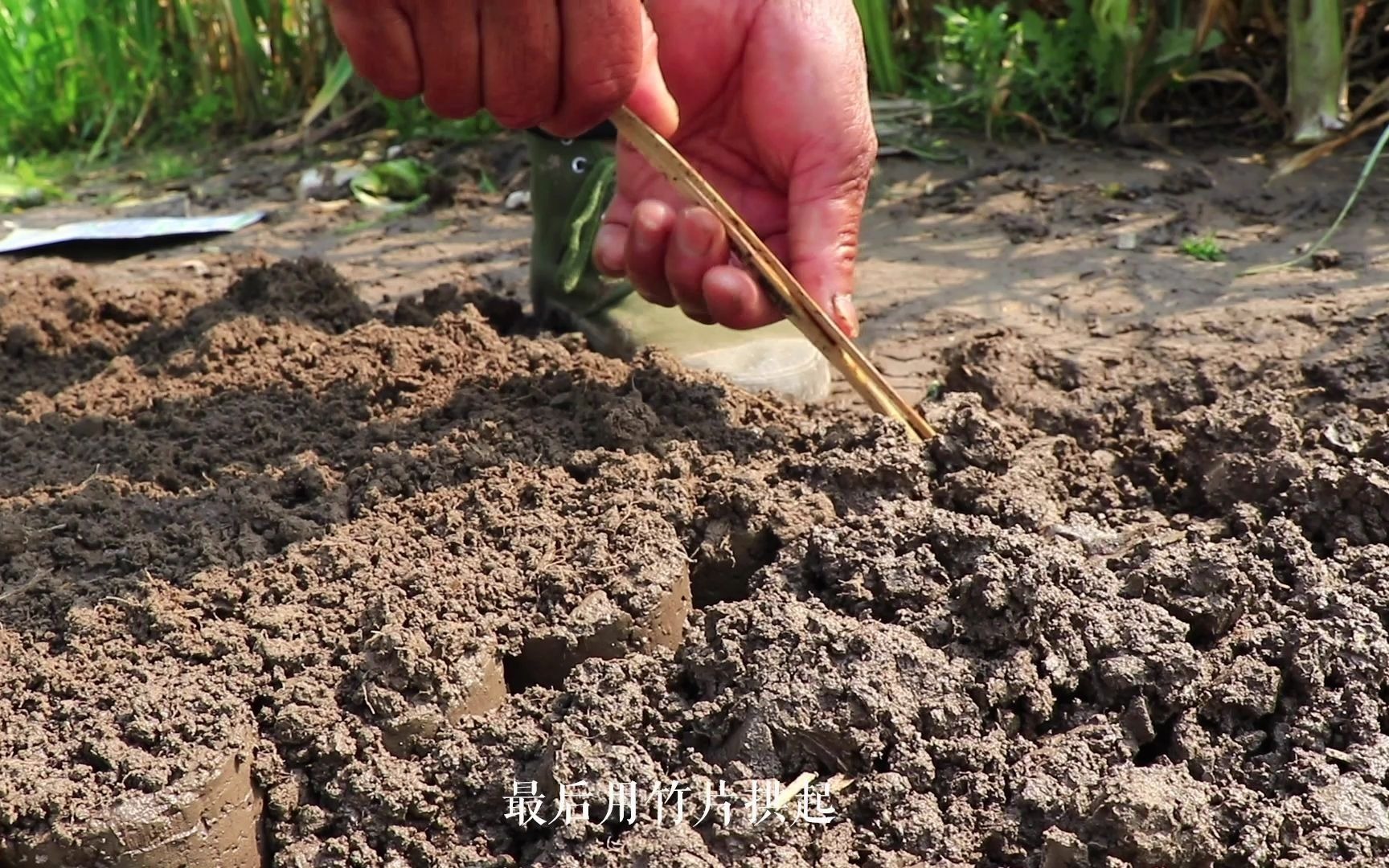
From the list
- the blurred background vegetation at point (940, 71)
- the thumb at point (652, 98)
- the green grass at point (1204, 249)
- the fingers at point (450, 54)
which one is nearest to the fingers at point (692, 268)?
the thumb at point (652, 98)

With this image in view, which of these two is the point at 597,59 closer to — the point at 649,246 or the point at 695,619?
the point at 649,246

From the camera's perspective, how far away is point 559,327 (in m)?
2.85

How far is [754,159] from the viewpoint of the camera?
98.3 inches

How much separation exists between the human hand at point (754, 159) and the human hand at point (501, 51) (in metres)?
0.31

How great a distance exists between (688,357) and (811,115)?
1.81 feet

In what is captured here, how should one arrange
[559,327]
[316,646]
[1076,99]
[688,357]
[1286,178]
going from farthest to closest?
[1076,99] → [1286,178] → [559,327] → [688,357] → [316,646]

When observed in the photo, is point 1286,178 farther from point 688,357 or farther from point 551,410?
point 551,410

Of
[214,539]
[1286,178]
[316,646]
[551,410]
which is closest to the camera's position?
[316,646]

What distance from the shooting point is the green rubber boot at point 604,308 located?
2.60 m

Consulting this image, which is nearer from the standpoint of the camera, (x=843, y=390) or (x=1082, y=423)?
(x=1082, y=423)

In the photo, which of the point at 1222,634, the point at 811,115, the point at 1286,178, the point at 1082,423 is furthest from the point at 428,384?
the point at 1286,178

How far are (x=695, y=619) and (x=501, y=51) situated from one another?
0.81 metres

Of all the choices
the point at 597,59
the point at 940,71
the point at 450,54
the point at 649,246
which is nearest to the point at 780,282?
the point at 649,246

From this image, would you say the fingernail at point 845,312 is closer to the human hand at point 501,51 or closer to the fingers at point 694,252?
the fingers at point 694,252
